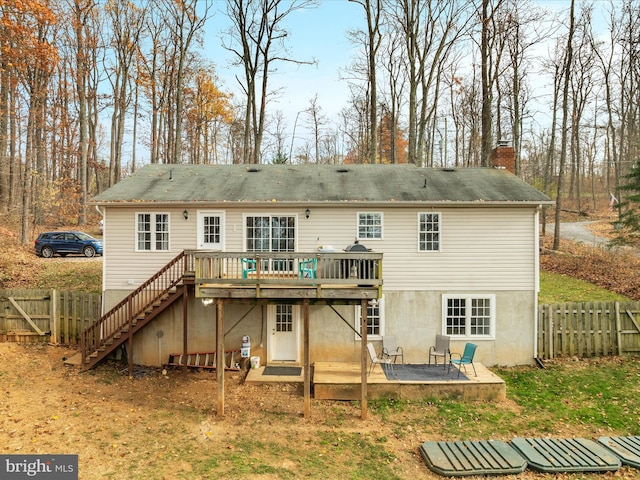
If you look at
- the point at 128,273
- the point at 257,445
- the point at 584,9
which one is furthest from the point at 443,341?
the point at 584,9

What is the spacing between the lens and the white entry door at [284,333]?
40.1 feet

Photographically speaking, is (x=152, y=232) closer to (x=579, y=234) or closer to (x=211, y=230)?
(x=211, y=230)

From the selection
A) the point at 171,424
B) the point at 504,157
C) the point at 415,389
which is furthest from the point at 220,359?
the point at 504,157

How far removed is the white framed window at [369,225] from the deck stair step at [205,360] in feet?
18.5

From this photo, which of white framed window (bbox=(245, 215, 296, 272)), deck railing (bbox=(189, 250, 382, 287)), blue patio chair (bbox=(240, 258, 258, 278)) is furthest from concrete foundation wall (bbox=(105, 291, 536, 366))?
deck railing (bbox=(189, 250, 382, 287))

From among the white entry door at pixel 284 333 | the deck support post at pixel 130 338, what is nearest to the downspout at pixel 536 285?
the white entry door at pixel 284 333

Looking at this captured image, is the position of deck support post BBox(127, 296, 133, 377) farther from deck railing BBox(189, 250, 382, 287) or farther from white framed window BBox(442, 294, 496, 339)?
white framed window BBox(442, 294, 496, 339)

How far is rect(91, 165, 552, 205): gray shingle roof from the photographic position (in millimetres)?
11891

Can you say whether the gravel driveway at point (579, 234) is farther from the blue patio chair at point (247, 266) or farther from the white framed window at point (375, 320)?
the blue patio chair at point (247, 266)

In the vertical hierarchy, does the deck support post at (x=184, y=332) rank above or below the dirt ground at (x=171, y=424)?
above

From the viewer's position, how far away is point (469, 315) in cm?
1206

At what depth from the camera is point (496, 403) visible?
32.9 feet

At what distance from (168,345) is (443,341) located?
8.92m

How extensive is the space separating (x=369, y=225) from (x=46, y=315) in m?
11.6
